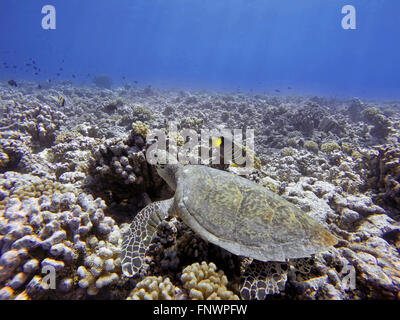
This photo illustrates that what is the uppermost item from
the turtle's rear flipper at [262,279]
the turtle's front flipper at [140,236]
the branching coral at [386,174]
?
the branching coral at [386,174]

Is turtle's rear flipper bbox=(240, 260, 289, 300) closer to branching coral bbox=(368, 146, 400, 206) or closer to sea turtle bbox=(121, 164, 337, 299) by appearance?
sea turtle bbox=(121, 164, 337, 299)

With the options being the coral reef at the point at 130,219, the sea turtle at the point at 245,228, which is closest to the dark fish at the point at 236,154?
the coral reef at the point at 130,219

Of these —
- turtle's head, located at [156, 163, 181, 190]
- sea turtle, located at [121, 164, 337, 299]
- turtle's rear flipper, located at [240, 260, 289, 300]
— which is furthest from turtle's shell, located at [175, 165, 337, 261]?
turtle's head, located at [156, 163, 181, 190]

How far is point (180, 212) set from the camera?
8.45 ft

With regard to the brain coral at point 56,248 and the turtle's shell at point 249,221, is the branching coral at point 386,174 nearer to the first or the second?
the turtle's shell at point 249,221

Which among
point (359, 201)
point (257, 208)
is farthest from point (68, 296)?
point (359, 201)

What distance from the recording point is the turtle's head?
3227 mm

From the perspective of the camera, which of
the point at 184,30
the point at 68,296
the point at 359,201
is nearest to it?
the point at 68,296

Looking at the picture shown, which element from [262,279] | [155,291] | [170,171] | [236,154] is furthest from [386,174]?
[155,291]

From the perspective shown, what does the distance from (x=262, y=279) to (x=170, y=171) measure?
214 cm

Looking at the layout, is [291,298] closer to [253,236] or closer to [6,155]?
[253,236]

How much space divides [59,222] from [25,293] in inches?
29.7

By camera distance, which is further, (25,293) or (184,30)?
(184,30)

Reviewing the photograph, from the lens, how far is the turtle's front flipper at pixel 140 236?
220 centimetres
